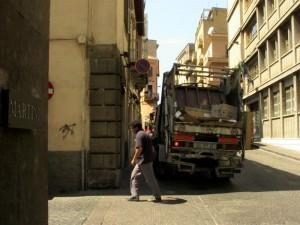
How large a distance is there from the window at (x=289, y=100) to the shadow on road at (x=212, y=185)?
15.4m

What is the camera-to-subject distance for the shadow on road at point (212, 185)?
1273 cm

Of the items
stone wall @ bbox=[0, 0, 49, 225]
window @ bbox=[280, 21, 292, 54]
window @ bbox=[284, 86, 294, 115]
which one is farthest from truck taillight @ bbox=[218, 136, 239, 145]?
window @ bbox=[280, 21, 292, 54]

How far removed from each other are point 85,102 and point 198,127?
296 cm

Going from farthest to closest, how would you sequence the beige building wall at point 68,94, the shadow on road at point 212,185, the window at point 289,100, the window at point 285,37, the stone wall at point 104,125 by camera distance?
the window at point 285,37 < the window at point 289,100 < the beige building wall at point 68,94 < the stone wall at point 104,125 < the shadow on road at point 212,185

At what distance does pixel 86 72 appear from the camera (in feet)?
43.5

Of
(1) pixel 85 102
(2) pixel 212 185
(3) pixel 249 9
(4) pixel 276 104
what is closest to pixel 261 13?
(3) pixel 249 9

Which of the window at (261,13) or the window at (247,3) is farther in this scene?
the window at (247,3)

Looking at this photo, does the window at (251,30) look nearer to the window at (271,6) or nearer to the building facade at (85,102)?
the window at (271,6)

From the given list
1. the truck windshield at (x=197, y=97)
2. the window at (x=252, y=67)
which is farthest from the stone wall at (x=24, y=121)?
the window at (x=252, y=67)

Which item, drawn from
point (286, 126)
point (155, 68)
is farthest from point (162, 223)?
point (155, 68)

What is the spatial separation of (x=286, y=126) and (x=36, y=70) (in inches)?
1182

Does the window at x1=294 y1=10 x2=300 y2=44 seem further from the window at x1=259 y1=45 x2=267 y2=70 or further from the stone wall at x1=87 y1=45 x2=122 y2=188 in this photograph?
the stone wall at x1=87 y1=45 x2=122 y2=188

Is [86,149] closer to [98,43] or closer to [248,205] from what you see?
[98,43]

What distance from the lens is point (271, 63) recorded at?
38094 mm
